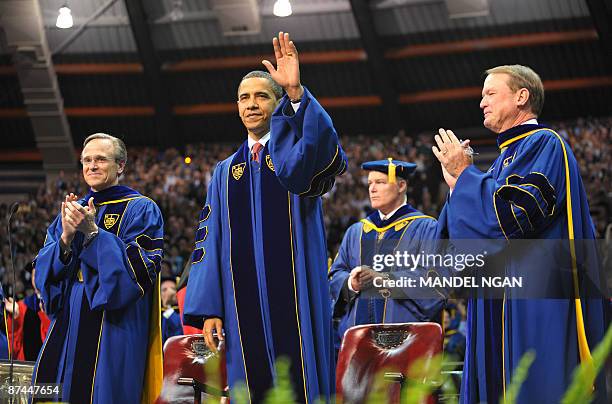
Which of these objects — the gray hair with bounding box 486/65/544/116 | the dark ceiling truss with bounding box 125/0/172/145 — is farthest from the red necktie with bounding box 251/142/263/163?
the dark ceiling truss with bounding box 125/0/172/145

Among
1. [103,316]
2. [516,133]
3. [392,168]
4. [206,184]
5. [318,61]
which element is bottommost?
[103,316]

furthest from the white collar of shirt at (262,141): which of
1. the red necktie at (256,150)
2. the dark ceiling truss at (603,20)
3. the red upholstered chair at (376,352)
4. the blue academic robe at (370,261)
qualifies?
the dark ceiling truss at (603,20)

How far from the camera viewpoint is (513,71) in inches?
160

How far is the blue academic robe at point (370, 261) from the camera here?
605cm

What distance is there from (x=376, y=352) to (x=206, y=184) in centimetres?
1473

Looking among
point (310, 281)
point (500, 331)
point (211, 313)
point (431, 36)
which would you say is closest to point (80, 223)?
point (211, 313)

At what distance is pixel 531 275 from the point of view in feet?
12.4

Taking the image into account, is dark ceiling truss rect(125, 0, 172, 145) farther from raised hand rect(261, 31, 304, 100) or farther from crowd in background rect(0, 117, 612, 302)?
raised hand rect(261, 31, 304, 100)

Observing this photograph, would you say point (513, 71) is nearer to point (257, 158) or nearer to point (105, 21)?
point (257, 158)

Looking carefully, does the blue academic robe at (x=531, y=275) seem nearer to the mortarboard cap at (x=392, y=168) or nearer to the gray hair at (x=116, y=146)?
the gray hair at (x=116, y=146)

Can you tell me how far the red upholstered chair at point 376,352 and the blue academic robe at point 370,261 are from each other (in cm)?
103

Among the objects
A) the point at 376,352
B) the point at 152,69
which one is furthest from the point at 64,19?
the point at 376,352

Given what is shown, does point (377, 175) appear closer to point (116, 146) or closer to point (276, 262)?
point (116, 146)

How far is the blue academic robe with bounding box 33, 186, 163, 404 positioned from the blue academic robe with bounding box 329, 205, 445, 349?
153 cm
